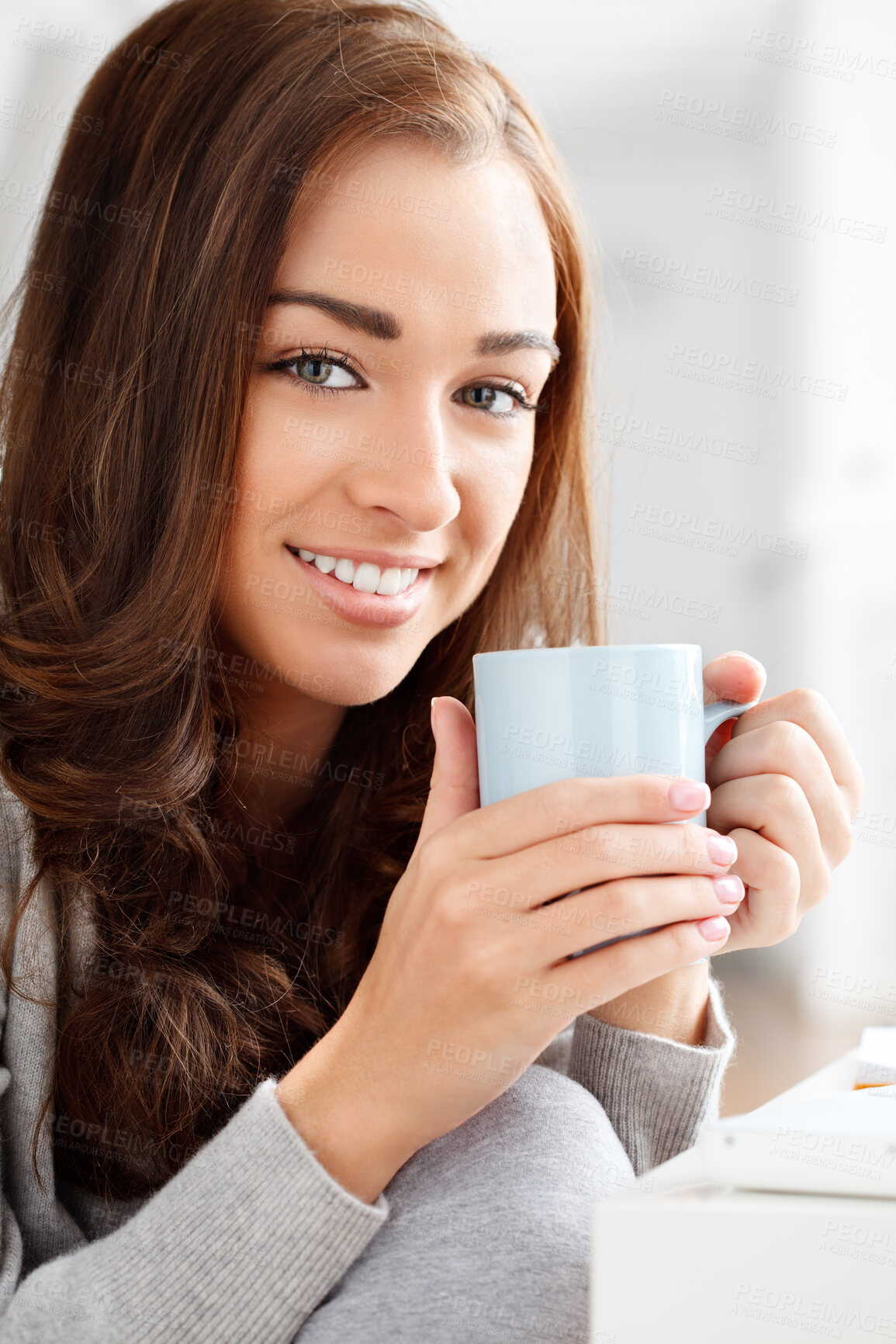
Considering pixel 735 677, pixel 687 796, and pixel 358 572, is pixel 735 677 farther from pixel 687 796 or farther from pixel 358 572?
pixel 358 572

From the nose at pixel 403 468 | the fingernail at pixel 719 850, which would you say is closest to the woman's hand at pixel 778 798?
the fingernail at pixel 719 850

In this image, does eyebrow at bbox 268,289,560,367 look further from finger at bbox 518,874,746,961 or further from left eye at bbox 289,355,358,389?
finger at bbox 518,874,746,961

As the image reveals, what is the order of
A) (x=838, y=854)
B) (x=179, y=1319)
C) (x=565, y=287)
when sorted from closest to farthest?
(x=179, y=1319) → (x=838, y=854) → (x=565, y=287)

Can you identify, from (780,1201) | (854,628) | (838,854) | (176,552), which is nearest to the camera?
(780,1201)

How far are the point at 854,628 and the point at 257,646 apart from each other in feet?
5.80

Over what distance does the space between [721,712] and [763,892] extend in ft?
0.40

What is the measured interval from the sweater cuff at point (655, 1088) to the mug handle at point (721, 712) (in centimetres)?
30

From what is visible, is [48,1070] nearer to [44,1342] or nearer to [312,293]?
[44,1342]

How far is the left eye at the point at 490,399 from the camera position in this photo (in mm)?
945

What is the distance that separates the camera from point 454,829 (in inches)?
22.8

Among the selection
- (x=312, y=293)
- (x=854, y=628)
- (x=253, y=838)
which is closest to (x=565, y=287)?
(x=312, y=293)
